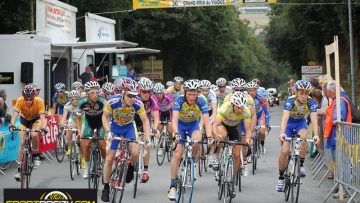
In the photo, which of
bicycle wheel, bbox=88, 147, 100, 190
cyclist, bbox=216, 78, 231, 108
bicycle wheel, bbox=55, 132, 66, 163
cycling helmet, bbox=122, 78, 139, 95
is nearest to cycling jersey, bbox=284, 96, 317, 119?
cycling helmet, bbox=122, 78, 139, 95

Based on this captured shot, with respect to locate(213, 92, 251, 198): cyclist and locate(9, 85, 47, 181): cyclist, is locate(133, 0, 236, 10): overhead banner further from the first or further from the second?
locate(213, 92, 251, 198): cyclist

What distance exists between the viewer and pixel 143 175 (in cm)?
1149

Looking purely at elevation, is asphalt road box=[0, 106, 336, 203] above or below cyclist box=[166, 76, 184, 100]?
below

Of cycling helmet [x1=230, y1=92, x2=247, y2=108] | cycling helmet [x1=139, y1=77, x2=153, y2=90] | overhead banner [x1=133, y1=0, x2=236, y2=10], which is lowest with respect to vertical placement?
cycling helmet [x1=230, y1=92, x2=247, y2=108]

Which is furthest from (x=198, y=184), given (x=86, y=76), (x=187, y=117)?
(x=86, y=76)

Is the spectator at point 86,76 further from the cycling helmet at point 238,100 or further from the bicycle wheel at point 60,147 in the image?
the cycling helmet at point 238,100

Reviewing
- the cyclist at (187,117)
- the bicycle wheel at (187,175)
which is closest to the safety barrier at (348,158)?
the cyclist at (187,117)

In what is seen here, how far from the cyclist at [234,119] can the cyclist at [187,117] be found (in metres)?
0.37

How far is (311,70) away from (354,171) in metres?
33.0

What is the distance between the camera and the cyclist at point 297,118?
445 inches

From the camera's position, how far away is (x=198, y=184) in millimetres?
13711

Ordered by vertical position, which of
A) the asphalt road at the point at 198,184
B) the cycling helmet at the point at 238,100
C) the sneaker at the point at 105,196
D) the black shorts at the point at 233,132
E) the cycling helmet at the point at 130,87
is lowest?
the asphalt road at the point at 198,184

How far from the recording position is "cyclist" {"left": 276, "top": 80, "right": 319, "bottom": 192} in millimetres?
11297

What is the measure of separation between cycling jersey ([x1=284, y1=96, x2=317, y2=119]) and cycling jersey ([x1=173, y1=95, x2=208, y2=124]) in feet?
4.42
